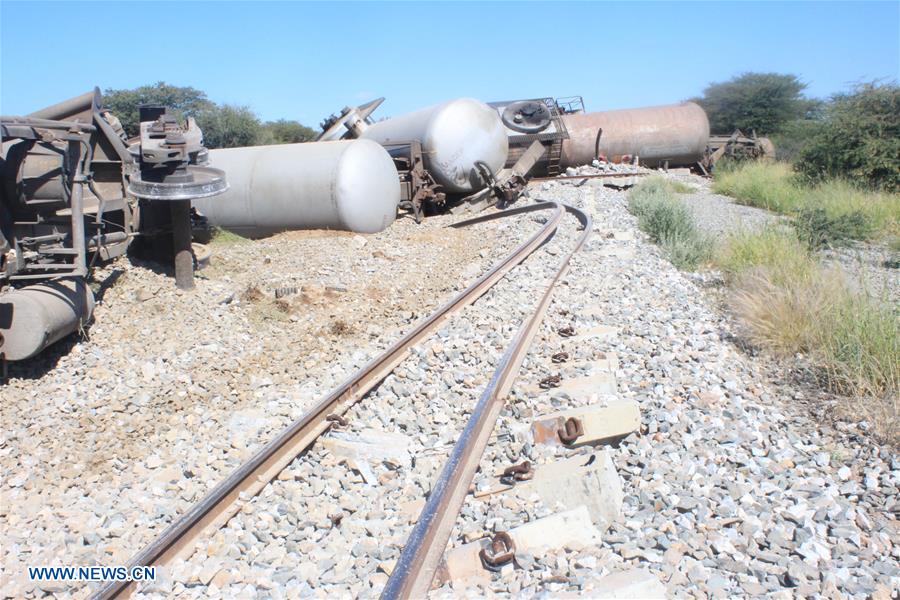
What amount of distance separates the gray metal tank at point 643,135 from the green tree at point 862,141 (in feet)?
15.4

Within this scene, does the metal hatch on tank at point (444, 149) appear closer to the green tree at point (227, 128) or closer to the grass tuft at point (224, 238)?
the grass tuft at point (224, 238)

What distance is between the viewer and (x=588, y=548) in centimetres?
311

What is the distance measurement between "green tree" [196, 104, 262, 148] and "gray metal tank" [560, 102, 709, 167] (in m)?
25.7

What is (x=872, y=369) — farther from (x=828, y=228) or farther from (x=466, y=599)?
(x=828, y=228)

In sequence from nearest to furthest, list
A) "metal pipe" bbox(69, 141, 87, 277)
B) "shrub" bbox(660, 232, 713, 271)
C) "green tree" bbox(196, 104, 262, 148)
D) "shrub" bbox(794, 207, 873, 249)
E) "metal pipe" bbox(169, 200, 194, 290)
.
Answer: "metal pipe" bbox(69, 141, 87, 277) < "metal pipe" bbox(169, 200, 194, 290) < "shrub" bbox(660, 232, 713, 271) < "shrub" bbox(794, 207, 873, 249) < "green tree" bbox(196, 104, 262, 148)

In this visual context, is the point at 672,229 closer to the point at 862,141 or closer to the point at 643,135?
the point at 862,141

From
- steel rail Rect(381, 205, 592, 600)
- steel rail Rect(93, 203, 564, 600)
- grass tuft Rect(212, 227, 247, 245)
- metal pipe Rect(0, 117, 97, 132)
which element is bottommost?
grass tuft Rect(212, 227, 247, 245)

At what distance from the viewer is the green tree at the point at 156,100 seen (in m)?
37.6

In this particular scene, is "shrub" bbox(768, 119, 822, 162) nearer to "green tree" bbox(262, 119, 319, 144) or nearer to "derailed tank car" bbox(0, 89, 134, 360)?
"derailed tank car" bbox(0, 89, 134, 360)

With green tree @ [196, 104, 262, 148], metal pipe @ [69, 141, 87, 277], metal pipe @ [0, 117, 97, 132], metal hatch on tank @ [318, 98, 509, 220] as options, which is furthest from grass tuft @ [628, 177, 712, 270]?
green tree @ [196, 104, 262, 148]

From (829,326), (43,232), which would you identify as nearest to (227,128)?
(43,232)

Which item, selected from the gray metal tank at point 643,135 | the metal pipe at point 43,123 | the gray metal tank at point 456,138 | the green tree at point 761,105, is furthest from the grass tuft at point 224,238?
the green tree at point 761,105

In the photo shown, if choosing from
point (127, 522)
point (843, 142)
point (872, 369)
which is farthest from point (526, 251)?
point (843, 142)

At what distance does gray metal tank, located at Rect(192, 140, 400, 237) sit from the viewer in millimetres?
12133
